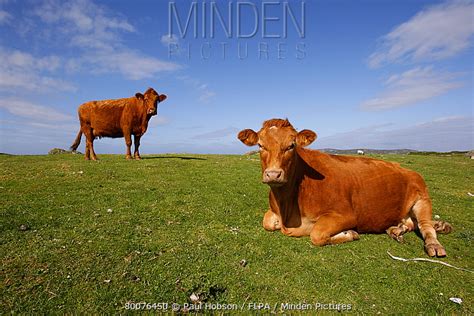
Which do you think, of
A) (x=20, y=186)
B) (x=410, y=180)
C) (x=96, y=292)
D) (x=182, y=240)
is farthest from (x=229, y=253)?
(x=20, y=186)

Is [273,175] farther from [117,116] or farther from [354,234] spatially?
[117,116]

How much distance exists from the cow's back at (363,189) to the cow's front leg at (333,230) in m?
0.22

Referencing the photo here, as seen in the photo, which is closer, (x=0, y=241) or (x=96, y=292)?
(x=96, y=292)

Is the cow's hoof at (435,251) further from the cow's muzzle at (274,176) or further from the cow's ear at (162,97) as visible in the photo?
the cow's ear at (162,97)

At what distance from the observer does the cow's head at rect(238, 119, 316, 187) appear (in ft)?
21.5

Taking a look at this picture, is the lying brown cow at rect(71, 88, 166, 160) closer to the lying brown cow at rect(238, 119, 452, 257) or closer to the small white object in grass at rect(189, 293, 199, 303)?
the lying brown cow at rect(238, 119, 452, 257)

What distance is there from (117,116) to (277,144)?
58.1 feet

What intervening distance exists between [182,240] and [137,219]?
6.66 feet

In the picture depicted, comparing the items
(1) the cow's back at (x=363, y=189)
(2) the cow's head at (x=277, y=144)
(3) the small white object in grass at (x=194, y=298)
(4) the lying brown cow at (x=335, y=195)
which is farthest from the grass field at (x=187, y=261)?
(2) the cow's head at (x=277, y=144)

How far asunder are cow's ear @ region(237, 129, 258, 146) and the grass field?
2491 mm

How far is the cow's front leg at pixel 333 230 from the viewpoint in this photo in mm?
7359

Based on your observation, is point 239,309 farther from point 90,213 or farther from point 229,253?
point 90,213

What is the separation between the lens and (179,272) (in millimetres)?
5801

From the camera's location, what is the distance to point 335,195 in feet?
26.1
